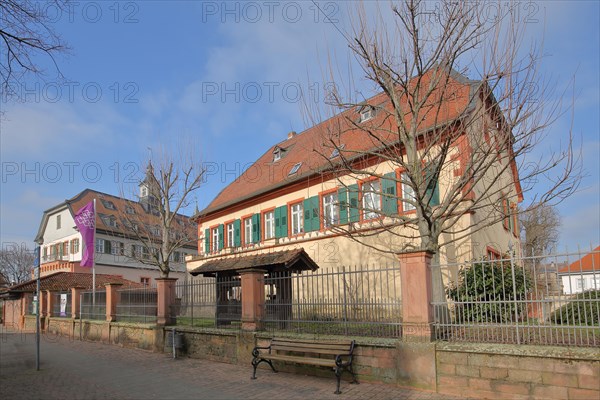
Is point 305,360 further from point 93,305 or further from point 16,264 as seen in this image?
point 16,264

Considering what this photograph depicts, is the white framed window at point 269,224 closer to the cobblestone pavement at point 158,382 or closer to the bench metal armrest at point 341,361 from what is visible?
the cobblestone pavement at point 158,382

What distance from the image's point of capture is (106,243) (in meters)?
43.8

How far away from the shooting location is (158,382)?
9688 mm

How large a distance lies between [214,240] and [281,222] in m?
7.74

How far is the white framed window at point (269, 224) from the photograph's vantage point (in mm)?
24525

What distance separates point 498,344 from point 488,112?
18.4 ft

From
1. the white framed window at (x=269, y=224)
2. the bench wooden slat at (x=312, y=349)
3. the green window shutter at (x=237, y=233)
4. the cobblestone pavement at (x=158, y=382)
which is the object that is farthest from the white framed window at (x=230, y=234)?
the bench wooden slat at (x=312, y=349)

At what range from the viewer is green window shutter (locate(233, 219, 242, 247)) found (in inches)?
1062

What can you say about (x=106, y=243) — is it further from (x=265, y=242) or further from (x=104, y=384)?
(x=104, y=384)

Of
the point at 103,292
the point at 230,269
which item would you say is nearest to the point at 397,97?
the point at 230,269

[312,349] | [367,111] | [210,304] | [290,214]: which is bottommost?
A: [312,349]

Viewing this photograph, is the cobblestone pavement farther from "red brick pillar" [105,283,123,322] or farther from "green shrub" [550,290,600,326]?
"red brick pillar" [105,283,123,322]

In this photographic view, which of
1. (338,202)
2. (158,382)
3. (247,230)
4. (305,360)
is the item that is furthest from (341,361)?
(247,230)

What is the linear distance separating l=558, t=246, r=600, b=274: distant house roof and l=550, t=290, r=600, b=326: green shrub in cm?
34
